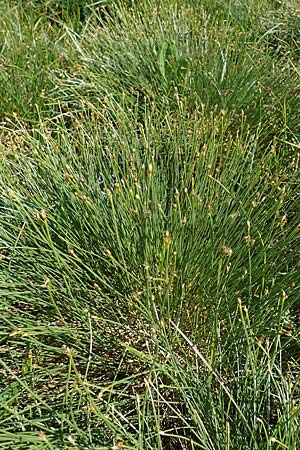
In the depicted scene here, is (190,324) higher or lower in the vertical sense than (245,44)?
lower

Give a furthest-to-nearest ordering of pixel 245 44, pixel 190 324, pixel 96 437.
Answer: pixel 245 44
pixel 190 324
pixel 96 437

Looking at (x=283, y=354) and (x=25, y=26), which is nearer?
(x=283, y=354)

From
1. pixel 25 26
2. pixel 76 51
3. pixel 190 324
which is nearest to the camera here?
pixel 190 324

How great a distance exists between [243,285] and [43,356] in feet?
1.61

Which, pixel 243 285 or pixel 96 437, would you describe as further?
pixel 243 285

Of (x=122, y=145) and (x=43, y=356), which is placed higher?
(x=122, y=145)

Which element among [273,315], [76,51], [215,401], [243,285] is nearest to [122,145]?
[243,285]

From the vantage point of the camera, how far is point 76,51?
2.65 metres

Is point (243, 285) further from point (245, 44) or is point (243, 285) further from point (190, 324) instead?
point (245, 44)

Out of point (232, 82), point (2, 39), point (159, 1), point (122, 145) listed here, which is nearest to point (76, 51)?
point (2, 39)

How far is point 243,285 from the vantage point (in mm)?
1432

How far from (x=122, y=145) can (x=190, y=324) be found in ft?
1.99

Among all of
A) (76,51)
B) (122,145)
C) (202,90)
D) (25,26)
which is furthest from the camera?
(25,26)

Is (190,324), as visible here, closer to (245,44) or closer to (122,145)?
(122,145)
